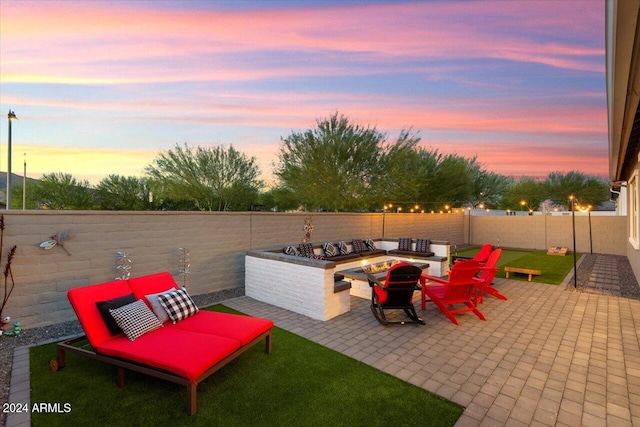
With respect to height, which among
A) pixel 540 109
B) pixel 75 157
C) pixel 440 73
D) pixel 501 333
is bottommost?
pixel 501 333

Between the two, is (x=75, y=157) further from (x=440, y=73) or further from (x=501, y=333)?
(x=501, y=333)

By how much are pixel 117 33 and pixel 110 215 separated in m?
4.18

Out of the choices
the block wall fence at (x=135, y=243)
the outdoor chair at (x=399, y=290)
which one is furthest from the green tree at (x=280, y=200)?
the outdoor chair at (x=399, y=290)

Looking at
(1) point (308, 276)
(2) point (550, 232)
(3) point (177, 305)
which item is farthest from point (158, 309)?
(2) point (550, 232)

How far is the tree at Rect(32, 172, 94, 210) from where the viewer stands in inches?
894

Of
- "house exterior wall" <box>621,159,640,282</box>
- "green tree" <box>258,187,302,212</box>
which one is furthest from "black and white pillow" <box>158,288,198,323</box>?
"green tree" <box>258,187,302,212</box>

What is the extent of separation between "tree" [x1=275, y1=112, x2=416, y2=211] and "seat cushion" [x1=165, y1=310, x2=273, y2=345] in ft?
39.7

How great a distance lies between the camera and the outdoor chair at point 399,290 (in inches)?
208

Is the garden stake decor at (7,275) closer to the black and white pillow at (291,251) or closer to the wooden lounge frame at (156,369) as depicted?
the wooden lounge frame at (156,369)

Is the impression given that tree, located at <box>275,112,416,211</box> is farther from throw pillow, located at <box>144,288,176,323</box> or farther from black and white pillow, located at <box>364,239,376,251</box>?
throw pillow, located at <box>144,288,176,323</box>

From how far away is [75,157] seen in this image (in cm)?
1515

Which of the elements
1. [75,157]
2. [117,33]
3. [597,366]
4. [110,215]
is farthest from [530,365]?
→ [75,157]

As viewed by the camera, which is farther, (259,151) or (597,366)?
(259,151)

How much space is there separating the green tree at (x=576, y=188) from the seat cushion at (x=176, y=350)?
36690mm
